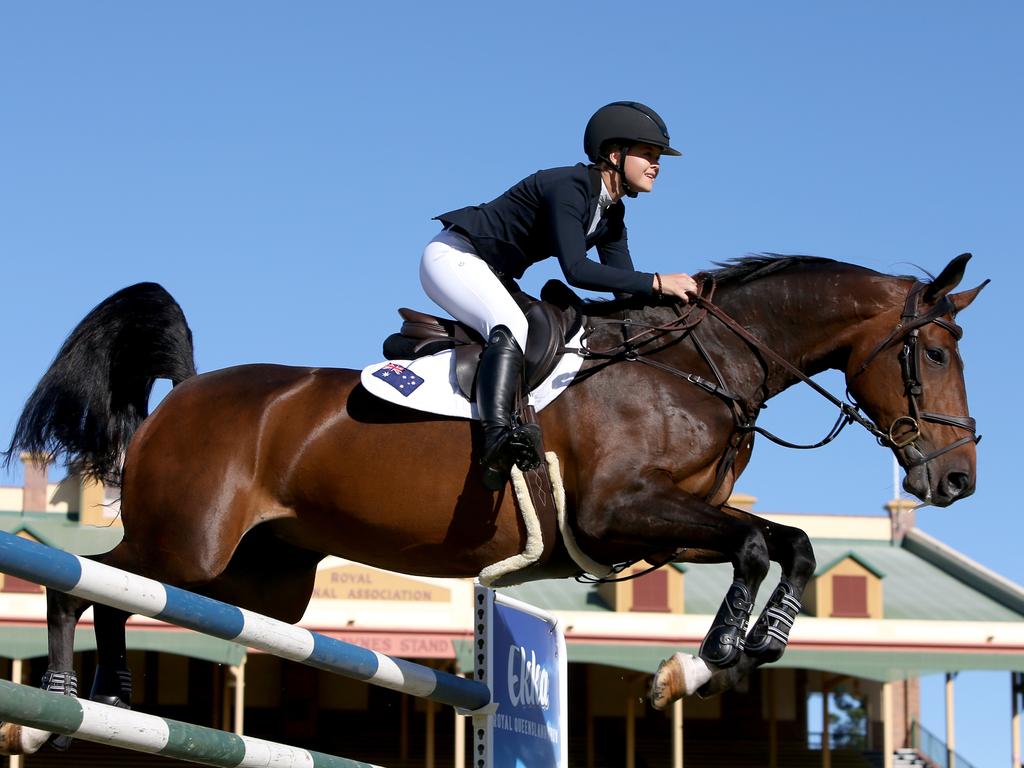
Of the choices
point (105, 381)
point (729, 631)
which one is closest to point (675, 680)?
point (729, 631)

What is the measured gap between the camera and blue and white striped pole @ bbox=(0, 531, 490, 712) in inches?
138

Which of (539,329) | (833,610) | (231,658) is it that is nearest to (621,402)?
(539,329)

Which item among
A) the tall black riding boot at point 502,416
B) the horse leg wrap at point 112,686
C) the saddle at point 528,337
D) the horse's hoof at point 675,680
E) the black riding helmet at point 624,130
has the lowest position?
the horse leg wrap at point 112,686

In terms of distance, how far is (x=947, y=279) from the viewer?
5.41m

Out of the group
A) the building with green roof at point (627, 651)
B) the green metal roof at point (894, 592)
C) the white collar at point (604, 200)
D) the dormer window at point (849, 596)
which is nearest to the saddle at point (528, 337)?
the white collar at point (604, 200)

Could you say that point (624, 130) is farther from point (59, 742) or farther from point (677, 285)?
point (59, 742)

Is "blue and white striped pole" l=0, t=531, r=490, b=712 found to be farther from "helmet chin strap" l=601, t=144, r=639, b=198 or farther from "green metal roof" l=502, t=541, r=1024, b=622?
"green metal roof" l=502, t=541, r=1024, b=622

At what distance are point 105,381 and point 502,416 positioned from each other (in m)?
1.78

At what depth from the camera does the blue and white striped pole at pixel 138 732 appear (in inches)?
136

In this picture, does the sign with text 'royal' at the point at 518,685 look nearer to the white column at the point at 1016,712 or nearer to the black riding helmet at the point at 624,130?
the black riding helmet at the point at 624,130

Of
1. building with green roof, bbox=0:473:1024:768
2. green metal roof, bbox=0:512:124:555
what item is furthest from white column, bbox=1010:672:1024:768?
green metal roof, bbox=0:512:124:555

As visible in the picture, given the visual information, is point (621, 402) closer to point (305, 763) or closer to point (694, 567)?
point (305, 763)

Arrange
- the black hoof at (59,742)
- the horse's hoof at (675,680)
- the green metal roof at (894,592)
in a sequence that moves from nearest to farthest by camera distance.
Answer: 1. the horse's hoof at (675,680)
2. the black hoof at (59,742)
3. the green metal roof at (894,592)

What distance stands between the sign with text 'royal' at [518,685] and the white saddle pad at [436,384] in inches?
25.8
